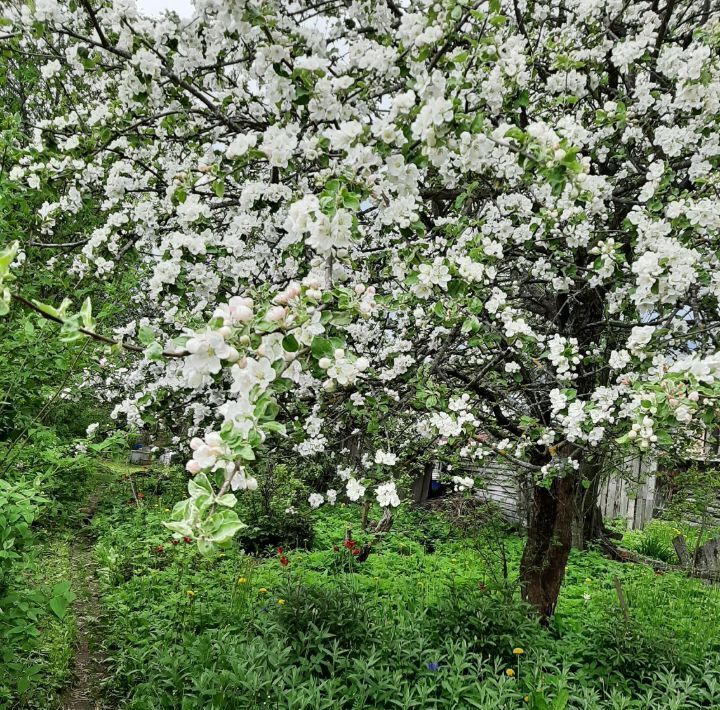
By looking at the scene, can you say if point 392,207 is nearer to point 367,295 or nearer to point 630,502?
point 367,295

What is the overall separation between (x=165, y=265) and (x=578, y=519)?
19.9 feet

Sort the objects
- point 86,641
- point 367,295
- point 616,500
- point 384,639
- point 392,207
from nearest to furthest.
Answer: point 367,295
point 392,207
point 384,639
point 86,641
point 616,500

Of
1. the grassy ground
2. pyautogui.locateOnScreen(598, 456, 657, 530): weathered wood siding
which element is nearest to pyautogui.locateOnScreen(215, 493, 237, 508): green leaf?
the grassy ground

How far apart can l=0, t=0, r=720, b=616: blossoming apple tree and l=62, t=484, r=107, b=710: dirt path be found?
1632mm

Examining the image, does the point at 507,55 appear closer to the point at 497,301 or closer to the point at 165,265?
the point at 497,301

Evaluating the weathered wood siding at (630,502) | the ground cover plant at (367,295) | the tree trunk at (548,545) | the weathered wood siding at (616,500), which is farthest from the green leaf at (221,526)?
the weathered wood siding at (630,502)

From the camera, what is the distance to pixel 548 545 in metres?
4.11

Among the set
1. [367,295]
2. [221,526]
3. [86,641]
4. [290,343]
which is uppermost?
[367,295]

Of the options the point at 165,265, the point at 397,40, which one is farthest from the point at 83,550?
the point at 397,40

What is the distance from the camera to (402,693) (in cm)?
277

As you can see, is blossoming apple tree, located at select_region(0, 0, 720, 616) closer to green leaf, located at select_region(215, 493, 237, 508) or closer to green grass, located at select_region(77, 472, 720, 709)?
green leaf, located at select_region(215, 493, 237, 508)

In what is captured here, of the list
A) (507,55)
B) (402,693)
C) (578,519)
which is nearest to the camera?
(507,55)

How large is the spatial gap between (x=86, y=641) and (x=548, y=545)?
129 inches

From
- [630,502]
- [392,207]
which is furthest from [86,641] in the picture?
[630,502]
